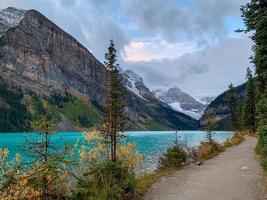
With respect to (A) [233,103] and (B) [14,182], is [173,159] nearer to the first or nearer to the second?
(B) [14,182]

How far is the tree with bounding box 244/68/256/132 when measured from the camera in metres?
92.5

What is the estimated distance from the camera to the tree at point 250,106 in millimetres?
92500

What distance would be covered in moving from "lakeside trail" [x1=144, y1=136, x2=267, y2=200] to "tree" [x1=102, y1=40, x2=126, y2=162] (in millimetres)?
4929

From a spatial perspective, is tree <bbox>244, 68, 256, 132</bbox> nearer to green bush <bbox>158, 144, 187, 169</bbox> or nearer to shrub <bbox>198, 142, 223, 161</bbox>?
shrub <bbox>198, 142, 223, 161</bbox>

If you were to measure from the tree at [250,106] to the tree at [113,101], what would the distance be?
68.5 meters

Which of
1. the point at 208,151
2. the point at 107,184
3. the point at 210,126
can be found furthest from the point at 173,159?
the point at 210,126

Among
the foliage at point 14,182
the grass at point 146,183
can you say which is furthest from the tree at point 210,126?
the foliage at point 14,182

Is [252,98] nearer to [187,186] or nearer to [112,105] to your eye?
[112,105]

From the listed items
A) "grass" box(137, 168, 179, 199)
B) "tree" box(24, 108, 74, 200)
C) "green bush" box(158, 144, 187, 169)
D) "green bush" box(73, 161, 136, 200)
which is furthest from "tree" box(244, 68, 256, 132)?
"tree" box(24, 108, 74, 200)

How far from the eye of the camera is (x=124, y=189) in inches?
608

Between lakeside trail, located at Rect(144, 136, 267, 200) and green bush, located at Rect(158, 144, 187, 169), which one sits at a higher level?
green bush, located at Rect(158, 144, 187, 169)

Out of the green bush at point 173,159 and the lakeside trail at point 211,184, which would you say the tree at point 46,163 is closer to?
the lakeside trail at point 211,184

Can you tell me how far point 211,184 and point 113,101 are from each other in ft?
33.9

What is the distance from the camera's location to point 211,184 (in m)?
19.1
